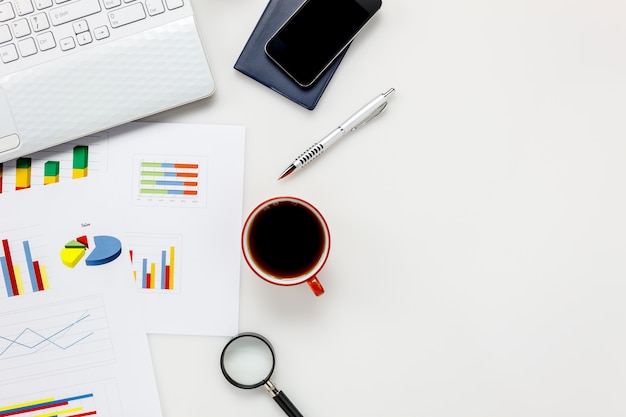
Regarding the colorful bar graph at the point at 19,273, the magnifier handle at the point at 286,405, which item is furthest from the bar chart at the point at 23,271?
the magnifier handle at the point at 286,405

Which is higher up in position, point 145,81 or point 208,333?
point 145,81

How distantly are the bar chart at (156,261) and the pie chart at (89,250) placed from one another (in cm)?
2

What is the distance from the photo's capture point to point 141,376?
741mm

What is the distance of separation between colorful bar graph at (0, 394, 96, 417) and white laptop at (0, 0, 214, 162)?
0.32 m

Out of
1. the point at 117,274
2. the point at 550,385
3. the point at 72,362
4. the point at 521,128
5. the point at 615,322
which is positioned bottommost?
the point at 72,362

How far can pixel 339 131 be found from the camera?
0.73m

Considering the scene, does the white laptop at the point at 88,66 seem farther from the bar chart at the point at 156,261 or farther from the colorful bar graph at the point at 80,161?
the bar chart at the point at 156,261

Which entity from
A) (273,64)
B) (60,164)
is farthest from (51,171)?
(273,64)

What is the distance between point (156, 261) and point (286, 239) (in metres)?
0.18

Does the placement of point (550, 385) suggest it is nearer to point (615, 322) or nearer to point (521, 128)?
point (615, 322)

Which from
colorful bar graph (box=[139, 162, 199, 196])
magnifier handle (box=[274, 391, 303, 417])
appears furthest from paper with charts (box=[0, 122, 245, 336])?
magnifier handle (box=[274, 391, 303, 417])

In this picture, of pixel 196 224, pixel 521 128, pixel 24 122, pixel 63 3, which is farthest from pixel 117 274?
pixel 521 128

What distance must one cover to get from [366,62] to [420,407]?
18.3 inches

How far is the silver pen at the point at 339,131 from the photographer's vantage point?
0.73 metres
